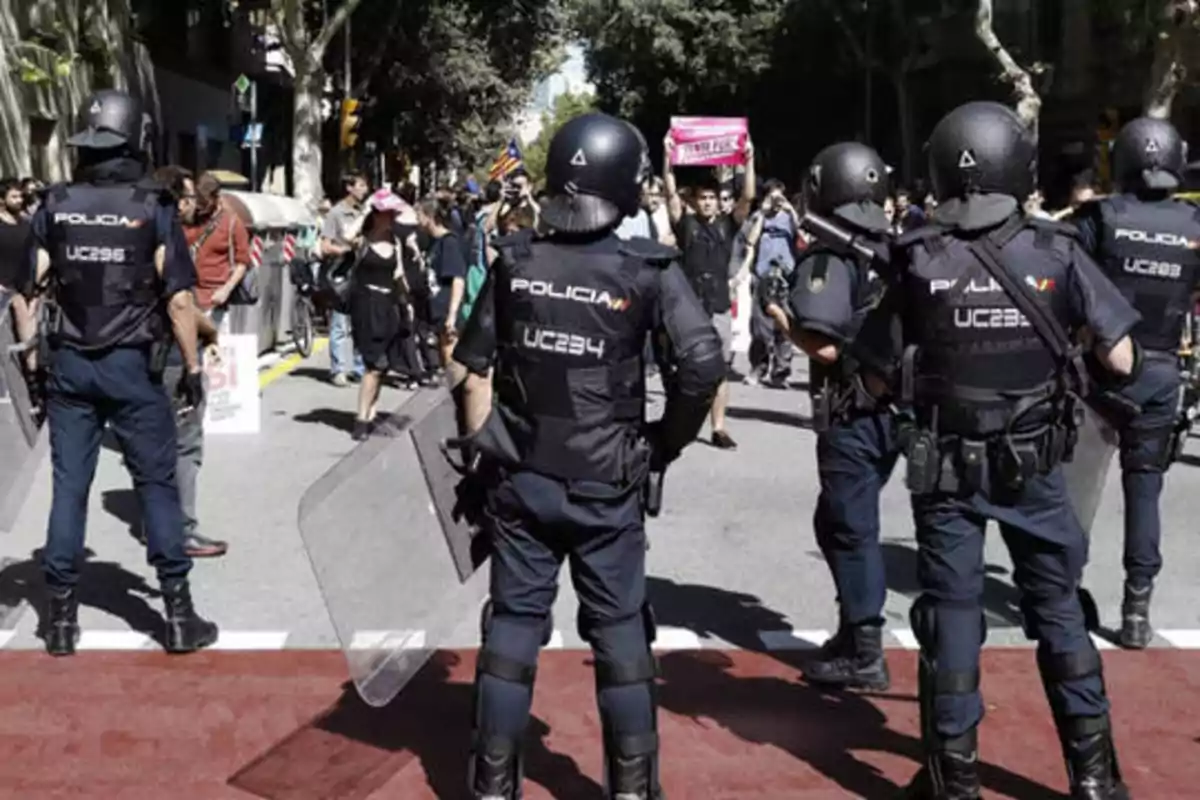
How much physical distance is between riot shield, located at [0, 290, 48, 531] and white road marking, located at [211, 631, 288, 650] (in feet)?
3.50

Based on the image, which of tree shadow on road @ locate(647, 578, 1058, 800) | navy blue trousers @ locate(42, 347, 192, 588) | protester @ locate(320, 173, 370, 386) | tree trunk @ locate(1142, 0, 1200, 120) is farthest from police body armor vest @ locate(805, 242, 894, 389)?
tree trunk @ locate(1142, 0, 1200, 120)

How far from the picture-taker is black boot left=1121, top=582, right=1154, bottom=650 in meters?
6.52

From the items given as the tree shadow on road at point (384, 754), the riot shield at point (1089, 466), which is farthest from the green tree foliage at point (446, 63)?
the riot shield at point (1089, 466)

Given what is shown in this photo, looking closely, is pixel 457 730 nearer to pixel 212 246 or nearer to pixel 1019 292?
pixel 1019 292

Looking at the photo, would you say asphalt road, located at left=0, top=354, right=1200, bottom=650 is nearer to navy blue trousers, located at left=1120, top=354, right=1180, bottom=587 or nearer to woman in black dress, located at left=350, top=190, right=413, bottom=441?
navy blue trousers, located at left=1120, top=354, right=1180, bottom=587

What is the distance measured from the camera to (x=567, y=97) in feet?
373

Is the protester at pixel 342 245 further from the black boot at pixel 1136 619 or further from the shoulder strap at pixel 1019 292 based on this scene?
the shoulder strap at pixel 1019 292

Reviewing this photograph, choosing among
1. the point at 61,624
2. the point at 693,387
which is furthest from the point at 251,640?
the point at 693,387

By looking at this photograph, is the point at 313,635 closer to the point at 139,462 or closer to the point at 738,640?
the point at 139,462

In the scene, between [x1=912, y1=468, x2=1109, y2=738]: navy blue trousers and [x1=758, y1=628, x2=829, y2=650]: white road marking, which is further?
[x1=758, y1=628, x2=829, y2=650]: white road marking

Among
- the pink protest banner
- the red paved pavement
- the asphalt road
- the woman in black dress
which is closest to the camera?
the red paved pavement

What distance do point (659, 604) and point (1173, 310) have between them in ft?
7.89

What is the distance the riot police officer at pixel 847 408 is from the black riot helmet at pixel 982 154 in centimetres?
73

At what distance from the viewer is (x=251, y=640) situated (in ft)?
21.5
